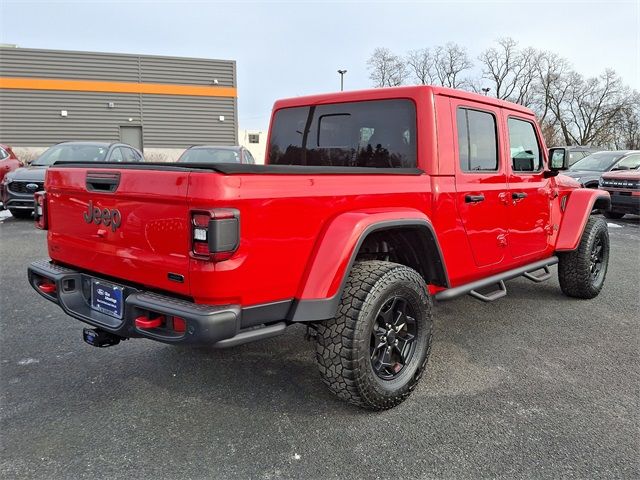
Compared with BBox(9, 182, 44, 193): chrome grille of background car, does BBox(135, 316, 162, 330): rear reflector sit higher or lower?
lower

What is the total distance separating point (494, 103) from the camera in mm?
3984

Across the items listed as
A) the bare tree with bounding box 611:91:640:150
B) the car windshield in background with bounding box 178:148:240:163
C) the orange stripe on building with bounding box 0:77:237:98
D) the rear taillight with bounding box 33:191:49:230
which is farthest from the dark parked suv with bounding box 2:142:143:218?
the bare tree with bounding box 611:91:640:150

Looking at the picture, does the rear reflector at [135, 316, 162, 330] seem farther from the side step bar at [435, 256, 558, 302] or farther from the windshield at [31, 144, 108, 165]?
the windshield at [31, 144, 108, 165]

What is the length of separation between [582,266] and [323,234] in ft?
11.6

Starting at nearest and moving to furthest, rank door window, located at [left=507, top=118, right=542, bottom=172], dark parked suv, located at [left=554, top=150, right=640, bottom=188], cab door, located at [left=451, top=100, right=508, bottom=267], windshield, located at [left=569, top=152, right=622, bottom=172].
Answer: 1. cab door, located at [left=451, top=100, right=508, bottom=267]
2. door window, located at [left=507, top=118, right=542, bottom=172]
3. dark parked suv, located at [left=554, top=150, right=640, bottom=188]
4. windshield, located at [left=569, top=152, right=622, bottom=172]

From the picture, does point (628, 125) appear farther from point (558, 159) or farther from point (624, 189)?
point (558, 159)

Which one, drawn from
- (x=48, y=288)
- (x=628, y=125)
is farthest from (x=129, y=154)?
(x=628, y=125)

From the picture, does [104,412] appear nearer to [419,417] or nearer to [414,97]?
[419,417]

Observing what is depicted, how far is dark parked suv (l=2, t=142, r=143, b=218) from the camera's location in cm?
950

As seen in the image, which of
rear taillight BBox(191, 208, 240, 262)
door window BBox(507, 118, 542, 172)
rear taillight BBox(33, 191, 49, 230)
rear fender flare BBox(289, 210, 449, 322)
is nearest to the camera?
rear taillight BBox(191, 208, 240, 262)

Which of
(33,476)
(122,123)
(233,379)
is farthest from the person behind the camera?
(122,123)

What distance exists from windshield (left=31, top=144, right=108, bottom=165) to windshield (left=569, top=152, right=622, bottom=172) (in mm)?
11789

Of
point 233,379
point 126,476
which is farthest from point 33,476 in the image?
point 233,379

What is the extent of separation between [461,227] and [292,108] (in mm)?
1767
